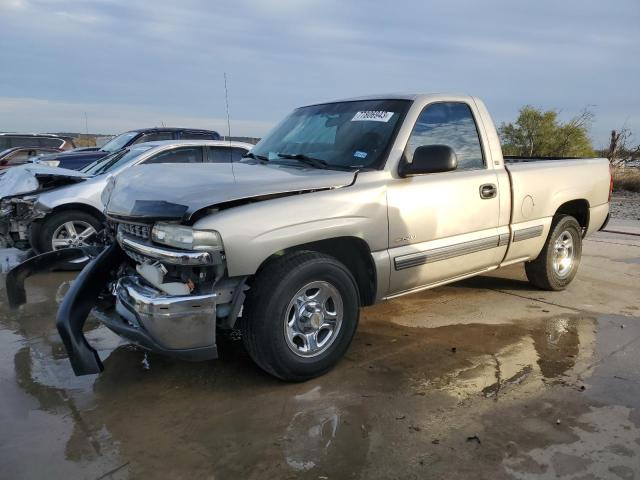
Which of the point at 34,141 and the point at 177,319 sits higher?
the point at 34,141

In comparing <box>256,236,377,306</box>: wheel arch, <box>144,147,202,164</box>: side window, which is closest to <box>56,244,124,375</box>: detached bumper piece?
<box>256,236,377,306</box>: wheel arch

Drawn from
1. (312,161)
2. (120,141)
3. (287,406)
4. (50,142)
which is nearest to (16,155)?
(50,142)

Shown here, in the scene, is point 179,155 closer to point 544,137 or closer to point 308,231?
point 308,231

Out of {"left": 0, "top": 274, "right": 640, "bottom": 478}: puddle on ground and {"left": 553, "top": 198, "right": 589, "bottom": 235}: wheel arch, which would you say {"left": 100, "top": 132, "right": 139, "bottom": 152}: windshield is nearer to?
{"left": 0, "top": 274, "right": 640, "bottom": 478}: puddle on ground

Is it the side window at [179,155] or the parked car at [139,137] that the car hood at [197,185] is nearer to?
the side window at [179,155]

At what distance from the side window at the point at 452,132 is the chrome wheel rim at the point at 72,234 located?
4.61 metres

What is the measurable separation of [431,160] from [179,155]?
5.13 m

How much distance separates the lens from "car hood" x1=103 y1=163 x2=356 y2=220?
10.4 ft

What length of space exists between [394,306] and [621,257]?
4283 millimetres

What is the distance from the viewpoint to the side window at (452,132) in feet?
13.9

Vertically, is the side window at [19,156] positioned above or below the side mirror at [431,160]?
above

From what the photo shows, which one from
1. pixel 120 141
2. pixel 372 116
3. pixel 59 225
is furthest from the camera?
pixel 120 141

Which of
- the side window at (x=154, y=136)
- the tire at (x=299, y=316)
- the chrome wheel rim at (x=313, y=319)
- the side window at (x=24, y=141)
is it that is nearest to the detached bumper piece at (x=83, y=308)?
the tire at (x=299, y=316)

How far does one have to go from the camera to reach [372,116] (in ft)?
14.0
